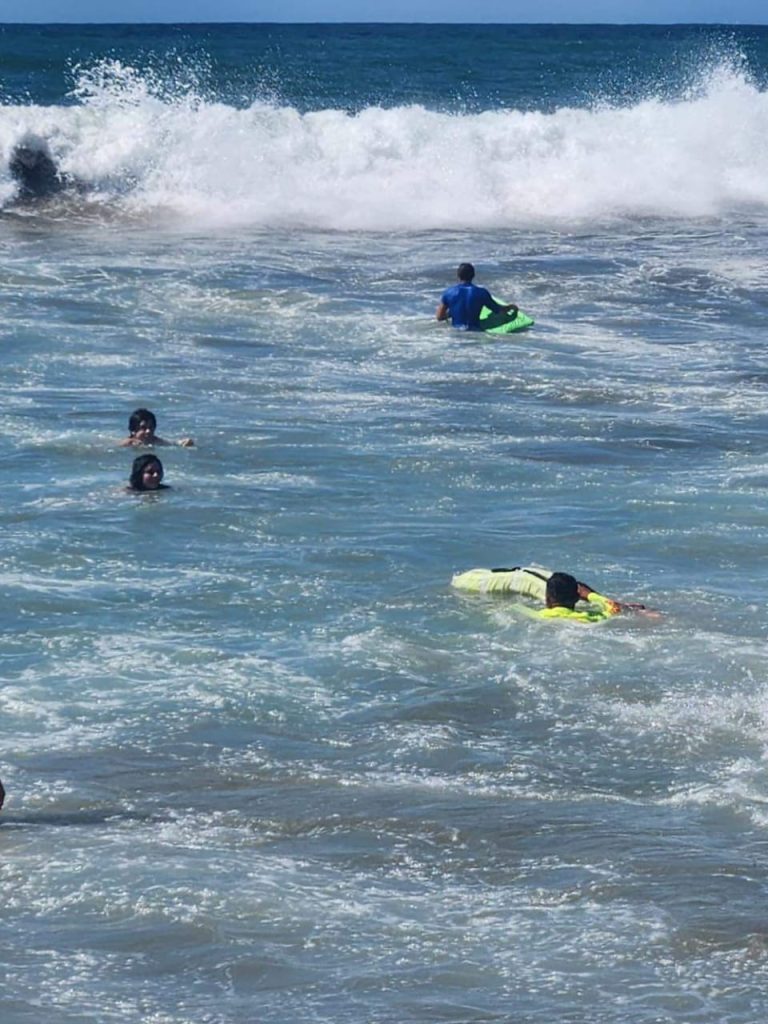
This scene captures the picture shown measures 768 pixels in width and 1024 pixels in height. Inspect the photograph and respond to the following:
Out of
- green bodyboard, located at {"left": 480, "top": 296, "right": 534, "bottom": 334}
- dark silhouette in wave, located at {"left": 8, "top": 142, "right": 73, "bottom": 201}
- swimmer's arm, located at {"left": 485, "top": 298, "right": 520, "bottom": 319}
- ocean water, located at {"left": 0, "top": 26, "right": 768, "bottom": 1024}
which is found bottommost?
ocean water, located at {"left": 0, "top": 26, "right": 768, "bottom": 1024}

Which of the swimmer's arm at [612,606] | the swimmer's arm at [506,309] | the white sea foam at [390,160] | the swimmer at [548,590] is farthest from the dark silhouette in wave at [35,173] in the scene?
the swimmer's arm at [612,606]

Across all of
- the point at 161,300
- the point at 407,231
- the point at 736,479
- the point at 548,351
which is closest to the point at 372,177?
the point at 407,231

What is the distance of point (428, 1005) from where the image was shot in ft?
25.1

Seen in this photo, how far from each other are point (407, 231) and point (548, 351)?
1065cm

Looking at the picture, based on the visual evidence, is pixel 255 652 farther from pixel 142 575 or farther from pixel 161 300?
pixel 161 300

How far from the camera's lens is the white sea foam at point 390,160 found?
3459 cm

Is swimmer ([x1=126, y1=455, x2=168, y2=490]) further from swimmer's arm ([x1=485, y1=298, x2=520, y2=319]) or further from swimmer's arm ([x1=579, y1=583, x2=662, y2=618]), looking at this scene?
swimmer's arm ([x1=485, y1=298, x2=520, y2=319])

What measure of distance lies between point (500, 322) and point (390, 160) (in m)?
15.4

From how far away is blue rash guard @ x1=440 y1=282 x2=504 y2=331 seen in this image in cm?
2270

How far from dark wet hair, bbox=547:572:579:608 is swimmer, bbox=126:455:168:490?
3.99 meters

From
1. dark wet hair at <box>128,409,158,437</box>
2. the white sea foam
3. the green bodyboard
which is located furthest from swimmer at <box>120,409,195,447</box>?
the white sea foam

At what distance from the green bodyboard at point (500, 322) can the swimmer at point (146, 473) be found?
26.9 feet

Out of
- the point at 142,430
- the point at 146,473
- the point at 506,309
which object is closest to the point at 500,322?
the point at 506,309

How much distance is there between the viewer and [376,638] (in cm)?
1223
